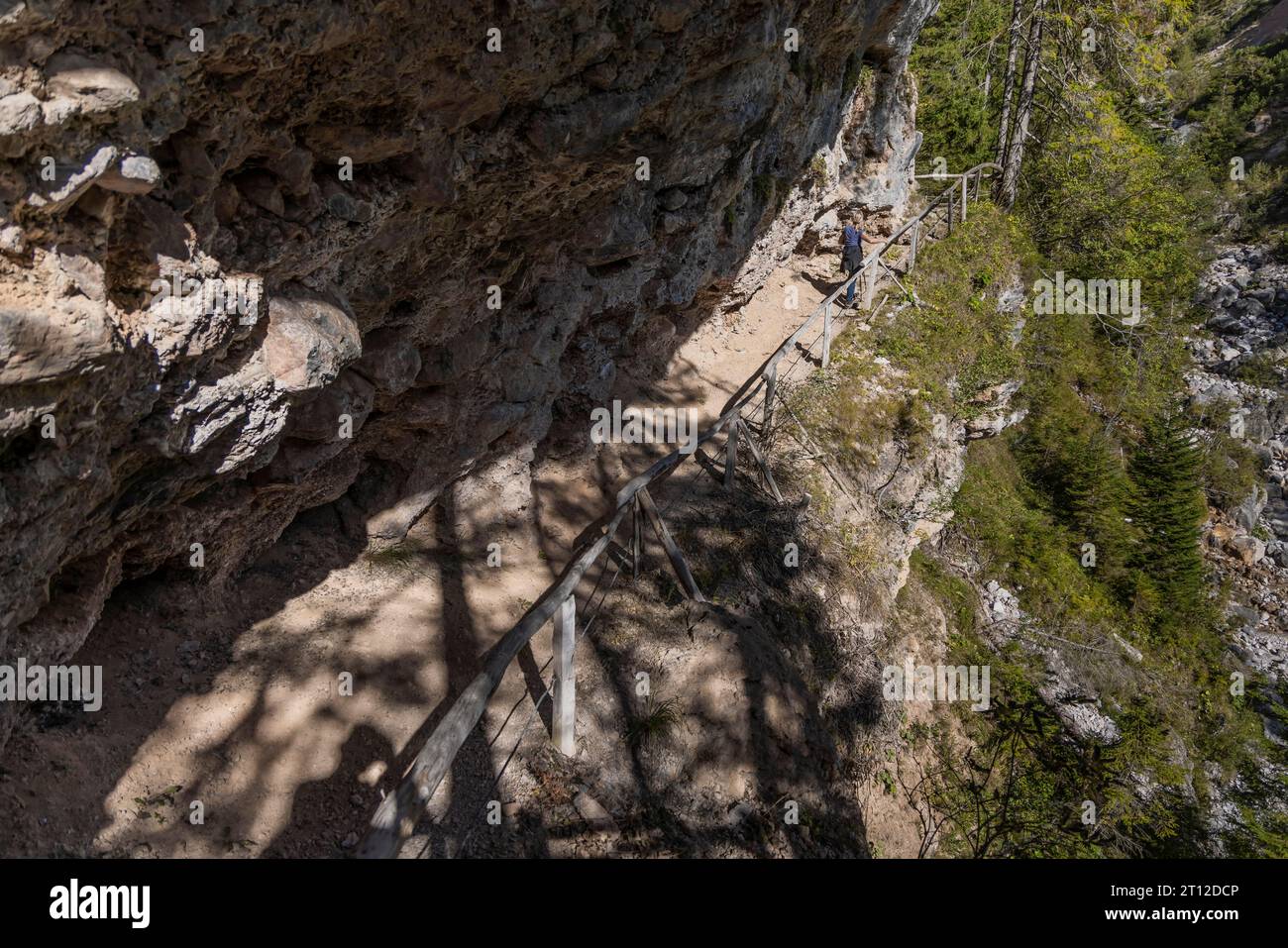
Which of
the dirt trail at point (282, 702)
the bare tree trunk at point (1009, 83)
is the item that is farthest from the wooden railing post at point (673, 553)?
the bare tree trunk at point (1009, 83)

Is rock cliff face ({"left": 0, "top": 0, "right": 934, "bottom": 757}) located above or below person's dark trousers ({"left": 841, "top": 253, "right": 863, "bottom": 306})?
below

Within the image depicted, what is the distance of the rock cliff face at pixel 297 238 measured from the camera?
2.55m

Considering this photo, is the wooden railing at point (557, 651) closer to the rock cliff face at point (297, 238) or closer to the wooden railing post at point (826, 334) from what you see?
the wooden railing post at point (826, 334)

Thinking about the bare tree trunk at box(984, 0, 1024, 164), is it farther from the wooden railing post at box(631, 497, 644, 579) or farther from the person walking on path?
the wooden railing post at box(631, 497, 644, 579)

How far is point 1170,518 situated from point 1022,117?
8860 mm

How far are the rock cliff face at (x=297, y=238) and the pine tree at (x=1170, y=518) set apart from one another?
12.6 metres

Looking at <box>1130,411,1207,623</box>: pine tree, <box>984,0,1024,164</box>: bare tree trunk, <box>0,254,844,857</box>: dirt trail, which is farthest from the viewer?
<box>984,0,1024,164</box>: bare tree trunk

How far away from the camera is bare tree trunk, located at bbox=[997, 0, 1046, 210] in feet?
49.2

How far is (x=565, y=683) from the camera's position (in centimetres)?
459

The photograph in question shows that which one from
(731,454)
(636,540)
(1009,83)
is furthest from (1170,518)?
(636,540)

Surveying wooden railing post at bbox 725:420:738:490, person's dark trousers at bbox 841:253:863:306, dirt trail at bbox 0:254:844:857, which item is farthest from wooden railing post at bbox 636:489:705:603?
person's dark trousers at bbox 841:253:863:306

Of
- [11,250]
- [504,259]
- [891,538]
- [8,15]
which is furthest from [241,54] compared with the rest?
[891,538]

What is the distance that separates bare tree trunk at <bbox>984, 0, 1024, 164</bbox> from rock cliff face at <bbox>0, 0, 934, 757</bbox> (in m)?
10.7
